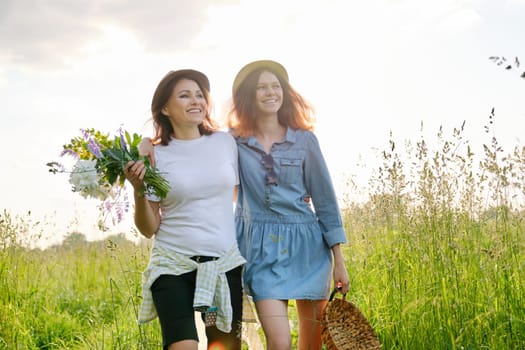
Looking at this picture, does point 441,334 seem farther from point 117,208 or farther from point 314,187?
point 117,208

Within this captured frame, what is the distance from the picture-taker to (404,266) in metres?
3.82

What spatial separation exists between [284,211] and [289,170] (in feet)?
0.77

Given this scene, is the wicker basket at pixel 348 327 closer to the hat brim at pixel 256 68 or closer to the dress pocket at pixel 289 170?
the dress pocket at pixel 289 170

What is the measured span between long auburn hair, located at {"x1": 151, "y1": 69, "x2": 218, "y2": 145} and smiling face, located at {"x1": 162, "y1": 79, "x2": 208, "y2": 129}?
0.03 metres

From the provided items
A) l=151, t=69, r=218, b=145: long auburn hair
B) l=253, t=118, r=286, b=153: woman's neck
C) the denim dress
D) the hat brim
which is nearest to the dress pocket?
the denim dress

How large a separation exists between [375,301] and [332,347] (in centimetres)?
107

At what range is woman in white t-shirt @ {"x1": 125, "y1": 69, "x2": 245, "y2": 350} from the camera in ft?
9.50

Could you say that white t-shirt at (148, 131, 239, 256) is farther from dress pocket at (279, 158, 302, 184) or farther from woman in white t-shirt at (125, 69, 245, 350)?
dress pocket at (279, 158, 302, 184)

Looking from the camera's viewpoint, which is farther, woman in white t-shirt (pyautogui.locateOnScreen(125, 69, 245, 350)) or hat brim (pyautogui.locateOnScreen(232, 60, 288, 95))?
hat brim (pyautogui.locateOnScreen(232, 60, 288, 95))

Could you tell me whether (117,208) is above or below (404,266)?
above

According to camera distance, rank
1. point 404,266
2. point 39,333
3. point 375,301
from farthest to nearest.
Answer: point 39,333, point 375,301, point 404,266

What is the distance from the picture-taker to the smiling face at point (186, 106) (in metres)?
3.22

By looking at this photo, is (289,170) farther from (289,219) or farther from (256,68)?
(256,68)

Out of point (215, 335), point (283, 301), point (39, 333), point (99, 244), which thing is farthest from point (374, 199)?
point (99, 244)
